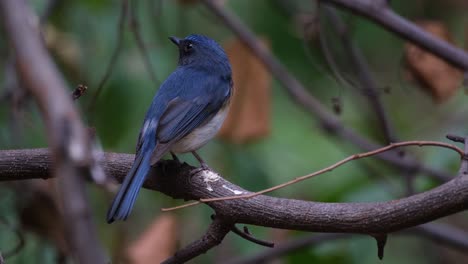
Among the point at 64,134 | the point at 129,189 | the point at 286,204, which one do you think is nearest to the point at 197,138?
the point at 129,189

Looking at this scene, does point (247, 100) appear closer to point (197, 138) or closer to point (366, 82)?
point (366, 82)

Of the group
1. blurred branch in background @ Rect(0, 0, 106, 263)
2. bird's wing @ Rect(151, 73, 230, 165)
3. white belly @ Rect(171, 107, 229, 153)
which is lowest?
white belly @ Rect(171, 107, 229, 153)

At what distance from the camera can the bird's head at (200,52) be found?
422 centimetres

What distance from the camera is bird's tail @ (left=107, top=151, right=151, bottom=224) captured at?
8.23ft

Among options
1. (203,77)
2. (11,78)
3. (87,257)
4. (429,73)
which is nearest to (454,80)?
(429,73)

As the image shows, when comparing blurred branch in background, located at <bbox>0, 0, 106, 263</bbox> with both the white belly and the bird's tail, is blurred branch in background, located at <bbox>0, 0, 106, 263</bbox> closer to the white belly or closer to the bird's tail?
the bird's tail

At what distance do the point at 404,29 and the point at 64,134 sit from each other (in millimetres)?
3391

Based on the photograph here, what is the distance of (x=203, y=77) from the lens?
401 cm

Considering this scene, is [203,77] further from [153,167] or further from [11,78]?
[11,78]

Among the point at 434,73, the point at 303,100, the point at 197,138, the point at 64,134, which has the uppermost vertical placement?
the point at 64,134

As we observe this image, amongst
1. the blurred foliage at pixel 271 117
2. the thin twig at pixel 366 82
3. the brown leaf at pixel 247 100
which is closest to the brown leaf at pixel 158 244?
the blurred foliage at pixel 271 117

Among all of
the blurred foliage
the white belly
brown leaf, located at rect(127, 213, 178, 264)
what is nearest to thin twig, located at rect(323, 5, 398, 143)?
the blurred foliage

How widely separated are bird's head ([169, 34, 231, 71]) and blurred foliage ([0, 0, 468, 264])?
432 mm

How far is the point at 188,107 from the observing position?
3639 millimetres
